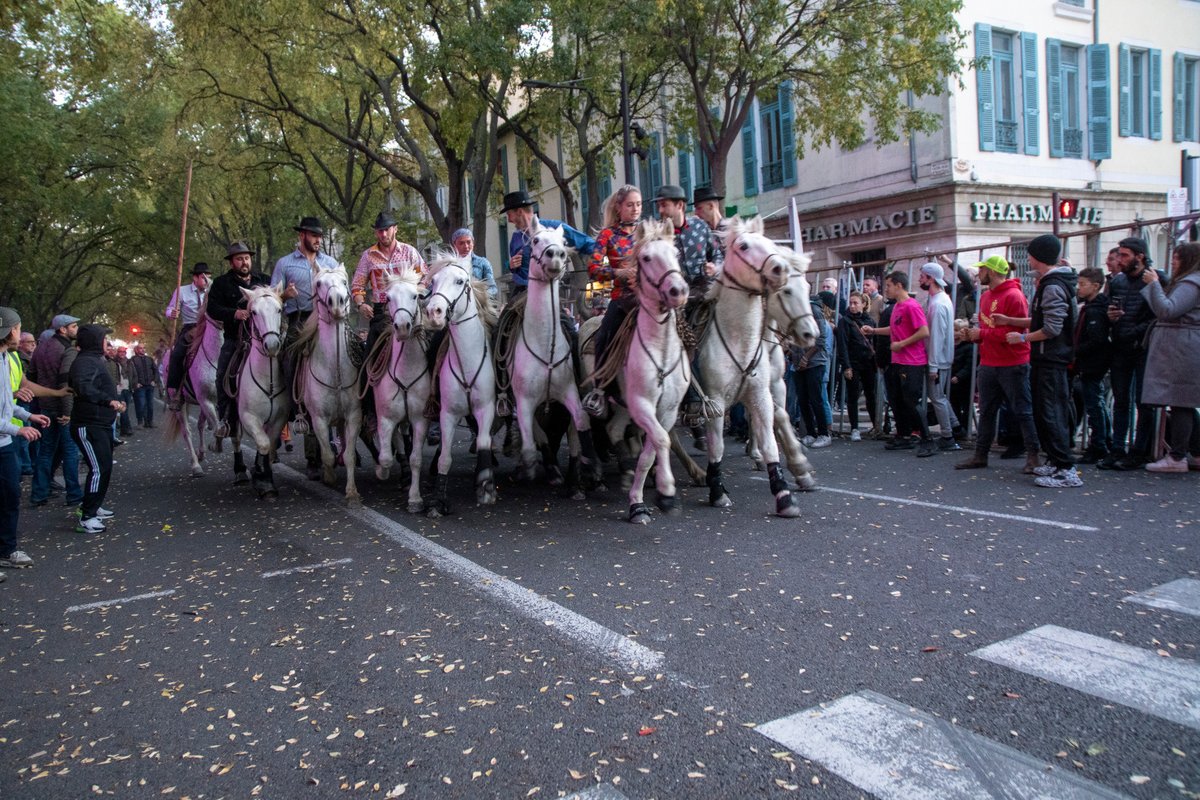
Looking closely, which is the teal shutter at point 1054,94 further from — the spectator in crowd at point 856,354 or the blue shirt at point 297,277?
the blue shirt at point 297,277

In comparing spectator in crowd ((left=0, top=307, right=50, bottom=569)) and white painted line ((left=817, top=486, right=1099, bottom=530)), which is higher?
spectator in crowd ((left=0, top=307, right=50, bottom=569))

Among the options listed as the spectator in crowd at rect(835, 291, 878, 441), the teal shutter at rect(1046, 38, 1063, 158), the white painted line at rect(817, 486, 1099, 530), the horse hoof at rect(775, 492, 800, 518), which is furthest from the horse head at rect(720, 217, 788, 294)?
the teal shutter at rect(1046, 38, 1063, 158)

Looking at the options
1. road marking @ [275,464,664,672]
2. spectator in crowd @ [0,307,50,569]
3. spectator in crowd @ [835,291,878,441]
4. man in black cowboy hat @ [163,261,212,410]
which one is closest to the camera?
road marking @ [275,464,664,672]

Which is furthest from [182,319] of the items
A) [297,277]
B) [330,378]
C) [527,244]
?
[527,244]

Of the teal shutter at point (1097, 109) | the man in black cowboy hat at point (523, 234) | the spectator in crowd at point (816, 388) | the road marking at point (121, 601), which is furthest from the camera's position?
the teal shutter at point (1097, 109)

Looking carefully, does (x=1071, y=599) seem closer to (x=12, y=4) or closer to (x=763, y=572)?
(x=763, y=572)

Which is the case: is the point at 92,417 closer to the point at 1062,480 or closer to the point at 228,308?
the point at 228,308

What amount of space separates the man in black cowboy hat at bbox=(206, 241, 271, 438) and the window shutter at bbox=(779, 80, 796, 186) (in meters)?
17.5

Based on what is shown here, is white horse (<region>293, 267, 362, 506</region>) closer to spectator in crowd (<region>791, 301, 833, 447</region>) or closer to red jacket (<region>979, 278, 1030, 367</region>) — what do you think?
spectator in crowd (<region>791, 301, 833, 447</region>)

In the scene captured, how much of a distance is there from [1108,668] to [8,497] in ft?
24.3

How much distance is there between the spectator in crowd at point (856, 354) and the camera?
11969 millimetres

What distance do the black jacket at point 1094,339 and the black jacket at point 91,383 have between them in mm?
9543

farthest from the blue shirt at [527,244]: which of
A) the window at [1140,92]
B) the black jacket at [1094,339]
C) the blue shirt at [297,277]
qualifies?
the window at [1140,92]

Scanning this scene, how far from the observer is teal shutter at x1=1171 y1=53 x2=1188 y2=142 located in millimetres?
23078
